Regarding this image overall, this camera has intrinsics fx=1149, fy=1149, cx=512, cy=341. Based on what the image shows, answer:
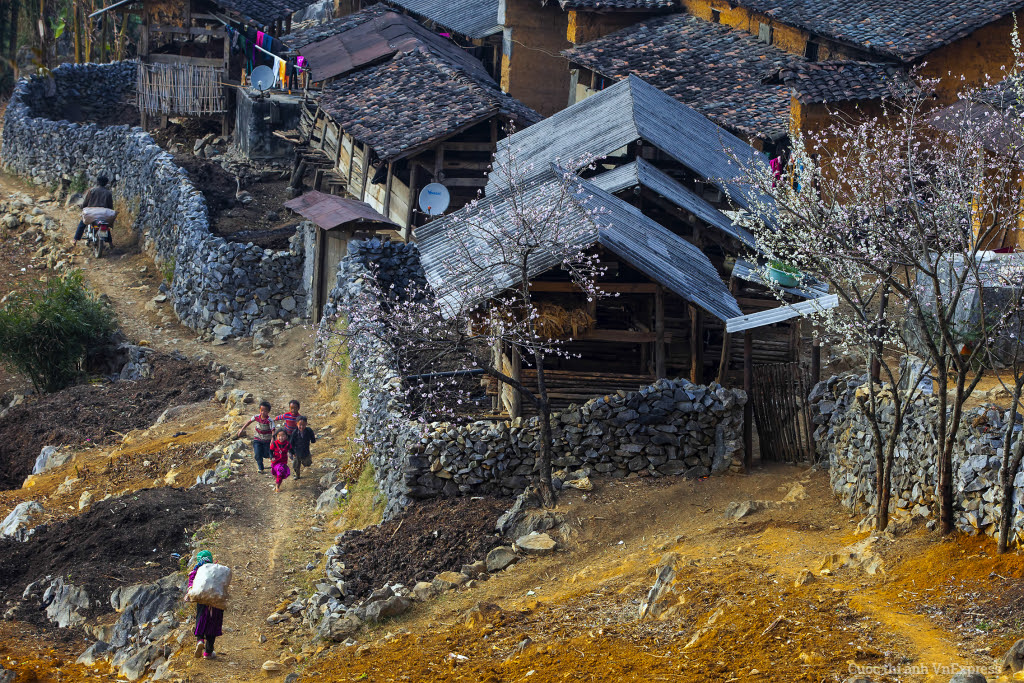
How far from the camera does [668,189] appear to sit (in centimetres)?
1891

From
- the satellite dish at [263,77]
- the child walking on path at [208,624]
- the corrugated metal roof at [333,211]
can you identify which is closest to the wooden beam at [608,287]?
the child walking on path at [208,624]

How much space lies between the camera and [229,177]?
30.9m

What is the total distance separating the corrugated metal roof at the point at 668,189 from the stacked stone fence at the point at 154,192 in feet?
28.7

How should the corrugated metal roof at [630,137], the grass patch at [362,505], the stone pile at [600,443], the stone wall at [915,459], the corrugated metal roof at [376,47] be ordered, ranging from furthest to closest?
the corrugated metal roof at [376,47]
the corrugated metal roof at [630,137]
the grass patch at [362,505]
the stone pile at [600,443]
the stone wall at [915,459]

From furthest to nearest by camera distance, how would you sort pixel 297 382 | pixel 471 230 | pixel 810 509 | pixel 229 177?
pixel 229 177 < pixel 297 382 < pixel 471 230 < pixel 810 509

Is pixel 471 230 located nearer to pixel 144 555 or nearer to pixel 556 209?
pixel 556 209

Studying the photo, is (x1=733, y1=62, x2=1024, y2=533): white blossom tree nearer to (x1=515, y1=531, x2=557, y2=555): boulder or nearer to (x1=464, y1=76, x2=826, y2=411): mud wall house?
(x1=464, y1=76, x2=826, y2=411): mud wall house

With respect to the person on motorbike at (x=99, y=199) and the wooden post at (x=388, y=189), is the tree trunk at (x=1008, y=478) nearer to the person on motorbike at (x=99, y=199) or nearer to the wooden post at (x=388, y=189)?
the wooden post at (x=388, y=189)

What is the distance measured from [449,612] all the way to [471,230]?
23.7 ft

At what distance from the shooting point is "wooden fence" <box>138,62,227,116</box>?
33781 millimetres

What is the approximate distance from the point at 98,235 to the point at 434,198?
994 cm

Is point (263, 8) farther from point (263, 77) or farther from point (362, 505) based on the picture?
point (362, 505)

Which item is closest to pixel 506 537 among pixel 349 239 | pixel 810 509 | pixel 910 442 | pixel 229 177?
pixel 810 509

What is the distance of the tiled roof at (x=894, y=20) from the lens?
77.6 feet
